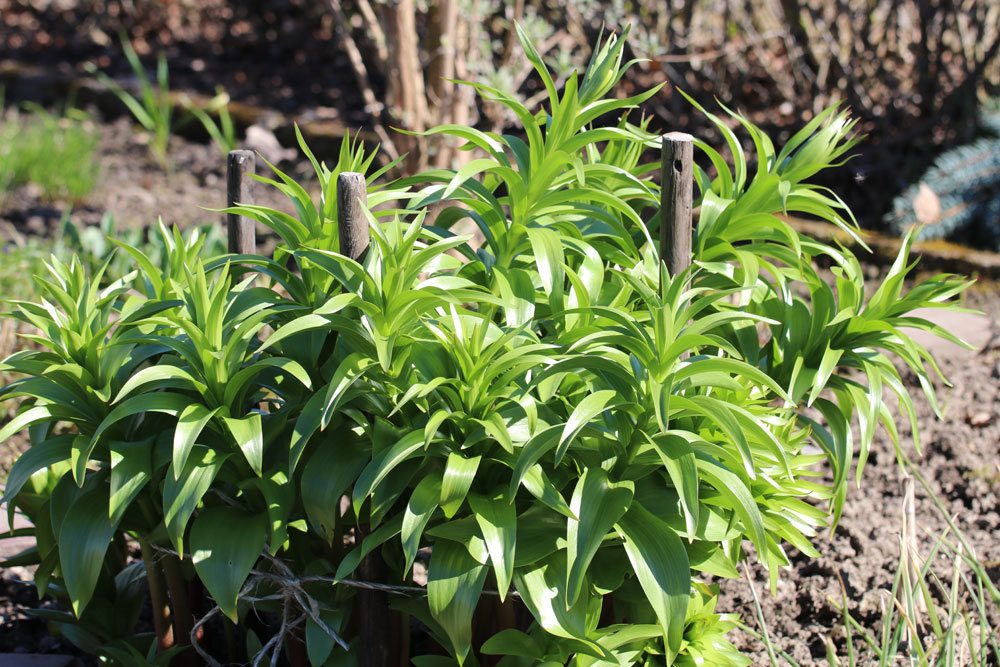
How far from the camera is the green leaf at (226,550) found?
5.50ft

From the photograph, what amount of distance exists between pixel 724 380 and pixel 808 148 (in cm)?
60

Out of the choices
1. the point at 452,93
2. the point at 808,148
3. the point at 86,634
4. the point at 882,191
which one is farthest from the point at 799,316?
the point at 882,191

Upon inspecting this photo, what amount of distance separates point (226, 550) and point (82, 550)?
255mm

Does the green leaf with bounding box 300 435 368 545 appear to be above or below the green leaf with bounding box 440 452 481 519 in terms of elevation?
below

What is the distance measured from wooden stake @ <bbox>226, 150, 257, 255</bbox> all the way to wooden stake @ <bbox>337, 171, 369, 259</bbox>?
0.46m

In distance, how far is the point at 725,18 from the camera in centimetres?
452

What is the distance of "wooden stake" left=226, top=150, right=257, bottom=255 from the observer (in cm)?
218

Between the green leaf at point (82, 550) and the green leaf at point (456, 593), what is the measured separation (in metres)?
0.56

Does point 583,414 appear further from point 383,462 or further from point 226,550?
point 226,550

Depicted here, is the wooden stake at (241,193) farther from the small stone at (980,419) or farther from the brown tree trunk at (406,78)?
the small stone at (980,419)

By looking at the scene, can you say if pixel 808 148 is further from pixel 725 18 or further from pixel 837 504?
pixel 725 18

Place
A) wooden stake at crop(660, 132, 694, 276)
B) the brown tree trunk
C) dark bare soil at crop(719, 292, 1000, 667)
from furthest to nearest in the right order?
the brown tree trunk, dark bare soil at crop(719, 292, 1000, 667), wooden stake at crop(660, 132, 694, 276)

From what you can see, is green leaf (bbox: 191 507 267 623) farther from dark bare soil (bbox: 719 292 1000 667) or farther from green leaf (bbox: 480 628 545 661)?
dark bare soil (bbox: 719 292 1000 667)

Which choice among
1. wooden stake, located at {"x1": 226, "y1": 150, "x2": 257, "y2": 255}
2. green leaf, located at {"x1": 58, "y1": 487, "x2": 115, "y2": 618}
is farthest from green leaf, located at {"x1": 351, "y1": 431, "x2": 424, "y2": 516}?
wooden stake, located at {"x1": 226, "y1": 150, "x2": 257, "y2": 255}
